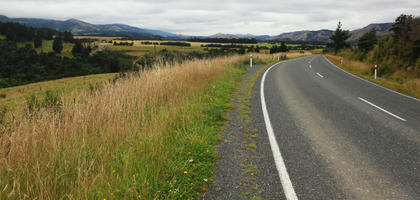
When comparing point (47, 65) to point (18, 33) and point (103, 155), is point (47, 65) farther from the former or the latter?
point (103, 155)

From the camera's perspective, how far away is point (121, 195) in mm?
2605

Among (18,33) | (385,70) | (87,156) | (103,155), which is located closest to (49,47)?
(18,33)

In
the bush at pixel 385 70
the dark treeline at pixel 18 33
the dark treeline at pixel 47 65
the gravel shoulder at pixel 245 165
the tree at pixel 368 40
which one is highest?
the dark treeline at pixel 18 33

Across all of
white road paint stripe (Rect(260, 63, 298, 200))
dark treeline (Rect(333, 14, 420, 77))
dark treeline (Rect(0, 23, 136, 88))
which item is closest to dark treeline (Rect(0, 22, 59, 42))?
dark treeline (Rect(0, 23, 136, 88))

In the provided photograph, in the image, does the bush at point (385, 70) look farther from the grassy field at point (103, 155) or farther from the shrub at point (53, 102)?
the shrub at point (53, 102)

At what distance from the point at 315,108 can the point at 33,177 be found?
7238 millimetres

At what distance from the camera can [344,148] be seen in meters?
4.32

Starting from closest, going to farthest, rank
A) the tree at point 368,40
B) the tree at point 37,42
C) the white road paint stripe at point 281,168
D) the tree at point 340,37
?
1. the white road paint stripe at point 281,168
2. the tree at point 368,40
3. the tree at point 340,37
4. the tree at point 37,42

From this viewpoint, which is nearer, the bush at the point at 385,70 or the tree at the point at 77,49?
the bush at the point at 385,70

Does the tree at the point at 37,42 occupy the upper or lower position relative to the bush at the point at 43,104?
upper

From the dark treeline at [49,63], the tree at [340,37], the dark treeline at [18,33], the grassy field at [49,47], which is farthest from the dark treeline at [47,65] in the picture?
the tree at [340,37]

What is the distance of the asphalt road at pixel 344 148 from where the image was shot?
3.06m

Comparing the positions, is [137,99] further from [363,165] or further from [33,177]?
[363,165]

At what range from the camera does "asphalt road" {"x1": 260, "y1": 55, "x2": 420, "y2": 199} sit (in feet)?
10.0
